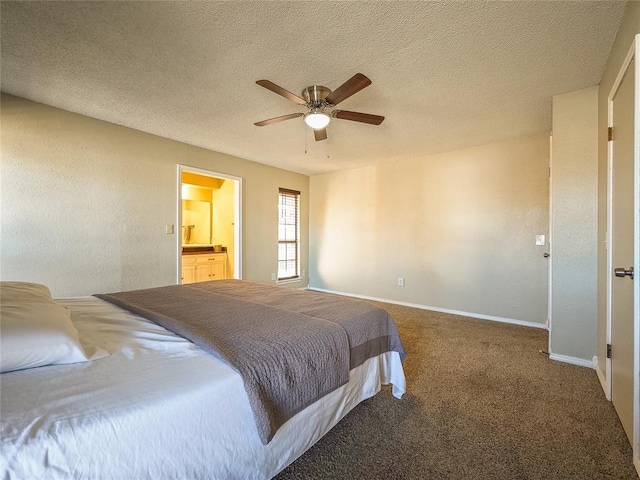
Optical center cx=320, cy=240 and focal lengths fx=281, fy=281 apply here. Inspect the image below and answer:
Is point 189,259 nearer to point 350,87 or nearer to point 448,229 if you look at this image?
point 350,87

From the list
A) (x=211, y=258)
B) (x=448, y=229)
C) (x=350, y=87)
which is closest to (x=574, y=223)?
(x=448, y=229)

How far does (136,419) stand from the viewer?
81cm

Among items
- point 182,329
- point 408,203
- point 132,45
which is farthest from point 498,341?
point 132,45

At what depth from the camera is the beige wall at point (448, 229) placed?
3.53m

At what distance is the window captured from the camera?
5.43 metres

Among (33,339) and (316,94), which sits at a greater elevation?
(316,94)

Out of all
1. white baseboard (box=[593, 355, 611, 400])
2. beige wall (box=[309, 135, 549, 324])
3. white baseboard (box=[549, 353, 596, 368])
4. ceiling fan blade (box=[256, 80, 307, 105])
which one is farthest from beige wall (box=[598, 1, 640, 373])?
ceiling fan blade (box=[256, 80, 307, 105])

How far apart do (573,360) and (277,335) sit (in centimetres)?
272

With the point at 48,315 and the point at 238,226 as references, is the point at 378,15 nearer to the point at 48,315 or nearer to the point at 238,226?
the point at 48,315

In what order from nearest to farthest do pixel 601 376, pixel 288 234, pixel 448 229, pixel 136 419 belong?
pixel 136 419 < pixel 601 376 < pixel 448 229 < pixel 288 234

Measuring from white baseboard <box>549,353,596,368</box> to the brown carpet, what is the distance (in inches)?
2.4

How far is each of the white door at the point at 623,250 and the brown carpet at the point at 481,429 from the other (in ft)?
0.73

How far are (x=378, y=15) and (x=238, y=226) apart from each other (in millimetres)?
3537

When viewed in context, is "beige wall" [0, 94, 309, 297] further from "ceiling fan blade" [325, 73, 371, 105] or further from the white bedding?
"ceiling fan blade" [325, 73, 371, 105]
